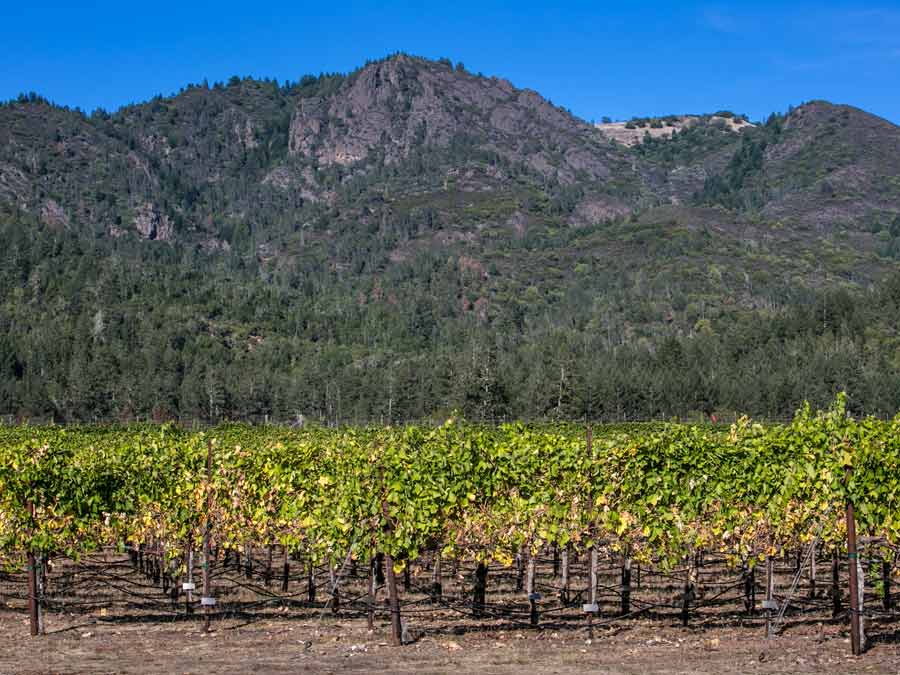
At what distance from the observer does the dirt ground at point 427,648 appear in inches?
577

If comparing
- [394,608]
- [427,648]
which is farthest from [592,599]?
[394,608]

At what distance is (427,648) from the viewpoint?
637 inches

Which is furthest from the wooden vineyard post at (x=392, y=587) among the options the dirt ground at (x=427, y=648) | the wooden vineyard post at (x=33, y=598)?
the wooden vineyard post at (x=33, y=598)

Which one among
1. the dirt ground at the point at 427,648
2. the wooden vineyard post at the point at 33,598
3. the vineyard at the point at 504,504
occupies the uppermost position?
the vineyard at the point at 504,504

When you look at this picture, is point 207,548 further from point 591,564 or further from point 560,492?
point 591,564

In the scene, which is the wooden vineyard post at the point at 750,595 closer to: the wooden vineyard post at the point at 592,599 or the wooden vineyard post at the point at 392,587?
the wooden vineyard post at the point at 592,599

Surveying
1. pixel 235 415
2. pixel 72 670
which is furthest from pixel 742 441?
pixel 235 415

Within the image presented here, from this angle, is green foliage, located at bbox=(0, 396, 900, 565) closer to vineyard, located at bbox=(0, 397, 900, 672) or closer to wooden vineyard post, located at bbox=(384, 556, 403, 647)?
vineyard, located at bbox=(0, 397, 900, 672)

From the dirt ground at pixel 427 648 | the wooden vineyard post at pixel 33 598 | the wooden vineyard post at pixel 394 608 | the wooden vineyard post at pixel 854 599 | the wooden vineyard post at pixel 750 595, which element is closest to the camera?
the dirt ground at pixel 427 648

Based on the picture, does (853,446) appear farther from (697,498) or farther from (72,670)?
(72,670)

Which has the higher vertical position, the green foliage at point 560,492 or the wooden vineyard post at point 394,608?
the green foliage at point 560,492

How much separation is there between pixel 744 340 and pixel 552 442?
14261 cm

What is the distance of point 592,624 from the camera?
16656 millimetres

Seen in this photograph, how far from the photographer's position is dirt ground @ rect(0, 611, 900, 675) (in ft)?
48.1
